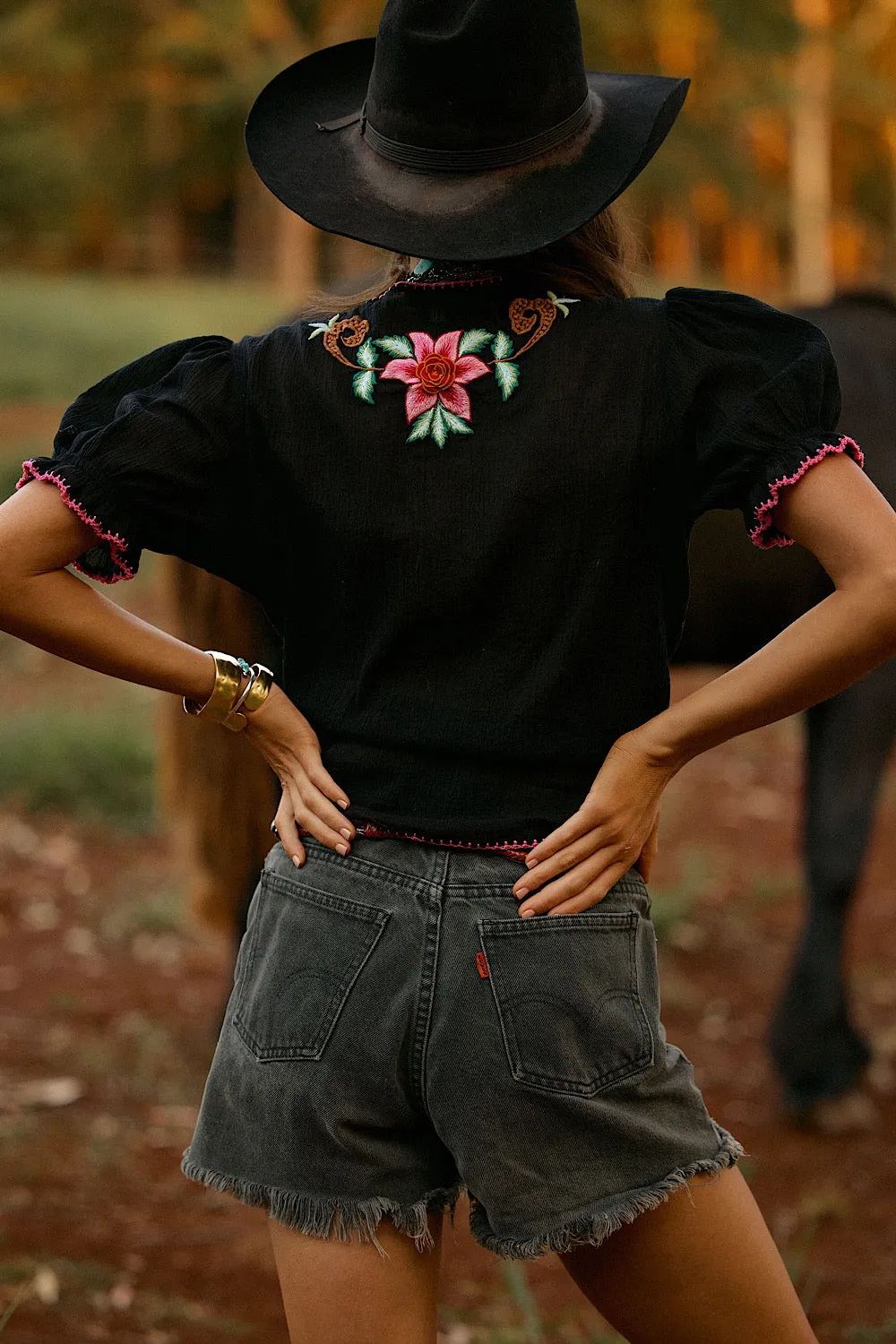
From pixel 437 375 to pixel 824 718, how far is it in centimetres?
236

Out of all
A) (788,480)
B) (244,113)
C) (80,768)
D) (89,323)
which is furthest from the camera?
(244,113)

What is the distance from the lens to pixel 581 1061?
1383 mm

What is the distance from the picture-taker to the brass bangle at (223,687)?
1.56 m

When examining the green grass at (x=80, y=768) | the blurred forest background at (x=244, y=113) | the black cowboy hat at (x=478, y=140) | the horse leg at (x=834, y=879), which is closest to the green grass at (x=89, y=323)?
the blurred forest background at (x=244, y=113)

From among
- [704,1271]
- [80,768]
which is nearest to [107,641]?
[704,1271]

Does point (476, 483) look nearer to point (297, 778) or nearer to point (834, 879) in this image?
point (297, 778)

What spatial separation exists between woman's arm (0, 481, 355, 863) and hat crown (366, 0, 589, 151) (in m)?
0.52

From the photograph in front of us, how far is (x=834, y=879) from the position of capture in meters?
3.48

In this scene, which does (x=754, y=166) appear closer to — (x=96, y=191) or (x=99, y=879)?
(x=96, y=191)

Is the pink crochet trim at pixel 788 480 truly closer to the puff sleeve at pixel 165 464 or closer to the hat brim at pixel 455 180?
the hat brim at pixel 455 180

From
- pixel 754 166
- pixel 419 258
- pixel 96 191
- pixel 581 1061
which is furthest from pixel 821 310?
pixel 96 191

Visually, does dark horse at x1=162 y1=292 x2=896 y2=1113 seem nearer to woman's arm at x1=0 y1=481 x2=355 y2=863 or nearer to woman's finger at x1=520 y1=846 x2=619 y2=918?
woman's arm at x1=0 y1=481 x2=355 y2=863

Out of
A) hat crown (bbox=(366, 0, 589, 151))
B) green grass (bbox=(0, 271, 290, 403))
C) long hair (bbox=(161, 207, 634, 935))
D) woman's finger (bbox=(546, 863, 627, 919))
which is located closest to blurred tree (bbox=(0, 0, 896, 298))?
green grass (bbox=(0, 271, 290, 403))

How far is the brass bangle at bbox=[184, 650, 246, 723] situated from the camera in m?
1.56
